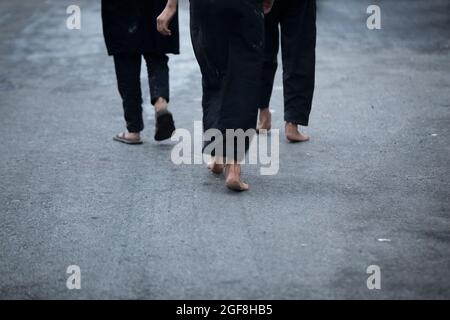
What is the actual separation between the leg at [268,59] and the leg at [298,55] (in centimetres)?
11

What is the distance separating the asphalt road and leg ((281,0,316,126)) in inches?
11.6

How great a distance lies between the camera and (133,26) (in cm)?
675

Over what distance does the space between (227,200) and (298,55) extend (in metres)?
1.75

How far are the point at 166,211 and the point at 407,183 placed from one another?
1599 mm

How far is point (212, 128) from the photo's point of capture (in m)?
5.58

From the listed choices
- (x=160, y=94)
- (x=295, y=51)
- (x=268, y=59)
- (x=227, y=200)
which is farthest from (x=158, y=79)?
(x=227, y=200)

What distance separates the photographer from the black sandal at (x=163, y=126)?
671 centimetres

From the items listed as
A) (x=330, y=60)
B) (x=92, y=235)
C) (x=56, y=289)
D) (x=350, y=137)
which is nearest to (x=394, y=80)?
(x=330, y=60)

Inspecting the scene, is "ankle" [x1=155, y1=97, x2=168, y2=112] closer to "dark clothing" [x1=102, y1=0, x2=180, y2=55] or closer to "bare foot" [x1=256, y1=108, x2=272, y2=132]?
Result: "dark clothing" [x1=102, y1=0, x2=180, y2=55]

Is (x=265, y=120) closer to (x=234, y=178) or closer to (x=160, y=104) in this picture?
(x=160, y=104)

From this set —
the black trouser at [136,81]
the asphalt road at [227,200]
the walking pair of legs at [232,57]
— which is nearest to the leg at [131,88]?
the black trouser at [136,81]

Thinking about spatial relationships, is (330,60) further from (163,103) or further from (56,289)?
(56,289)

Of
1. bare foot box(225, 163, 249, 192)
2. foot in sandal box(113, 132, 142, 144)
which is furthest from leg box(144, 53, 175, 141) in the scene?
bare foot box(225, 163, 249, 192)

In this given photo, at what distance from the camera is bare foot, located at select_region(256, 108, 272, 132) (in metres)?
7.09
